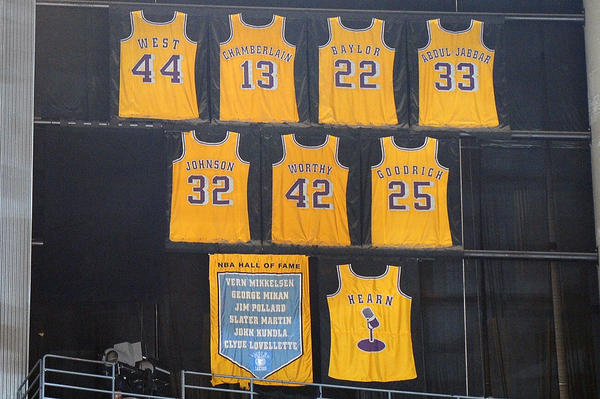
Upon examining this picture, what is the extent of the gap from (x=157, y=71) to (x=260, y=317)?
5.32 m

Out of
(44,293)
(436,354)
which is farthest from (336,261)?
(44,293)

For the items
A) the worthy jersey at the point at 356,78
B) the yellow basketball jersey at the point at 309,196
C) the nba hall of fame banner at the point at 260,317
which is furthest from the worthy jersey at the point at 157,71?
the nba hall of fame banner at the point at 260,317

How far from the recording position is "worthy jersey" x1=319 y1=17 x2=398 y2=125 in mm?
22859

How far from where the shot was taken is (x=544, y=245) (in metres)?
23.1

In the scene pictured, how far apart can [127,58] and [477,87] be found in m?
7.18

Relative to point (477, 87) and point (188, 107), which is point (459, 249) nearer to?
point (477, 87)

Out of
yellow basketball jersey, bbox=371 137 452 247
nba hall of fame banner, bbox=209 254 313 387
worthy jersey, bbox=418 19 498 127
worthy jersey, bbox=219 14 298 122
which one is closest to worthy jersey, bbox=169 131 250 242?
nba hall of fame banner, bbox=209 254 313 387

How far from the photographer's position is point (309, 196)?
2250 centimetres

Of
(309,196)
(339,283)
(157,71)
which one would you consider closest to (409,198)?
(309,196)

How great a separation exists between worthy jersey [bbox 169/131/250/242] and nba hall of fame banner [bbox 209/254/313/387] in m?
0.56

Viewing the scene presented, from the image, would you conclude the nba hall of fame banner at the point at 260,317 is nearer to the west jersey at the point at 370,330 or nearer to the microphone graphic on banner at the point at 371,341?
the west jersey at the point at 370,330

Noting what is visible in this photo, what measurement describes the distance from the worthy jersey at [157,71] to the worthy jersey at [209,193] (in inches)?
29.1

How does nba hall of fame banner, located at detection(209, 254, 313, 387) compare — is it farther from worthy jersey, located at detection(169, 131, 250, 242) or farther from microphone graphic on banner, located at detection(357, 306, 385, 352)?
microphone graphic on banner, located at detection(357, 306, 385, 352)

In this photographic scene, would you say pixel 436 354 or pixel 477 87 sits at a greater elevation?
pixel 477 87
